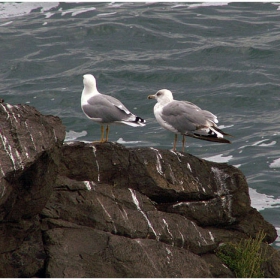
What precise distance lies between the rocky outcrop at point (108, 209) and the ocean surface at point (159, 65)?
6.12 meters

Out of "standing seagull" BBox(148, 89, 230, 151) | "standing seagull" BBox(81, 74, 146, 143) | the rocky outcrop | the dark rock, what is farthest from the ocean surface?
the dark rock

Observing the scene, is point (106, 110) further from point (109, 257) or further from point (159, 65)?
point (159, 65)

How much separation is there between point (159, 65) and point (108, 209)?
16729mm

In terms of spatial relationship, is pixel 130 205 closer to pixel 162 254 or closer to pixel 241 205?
pixel 162 254

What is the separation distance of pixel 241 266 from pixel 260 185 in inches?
317

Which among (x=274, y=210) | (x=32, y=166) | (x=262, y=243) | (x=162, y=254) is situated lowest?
(x=274, y=210)

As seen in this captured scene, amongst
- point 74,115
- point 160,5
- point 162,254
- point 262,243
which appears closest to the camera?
point 162,254

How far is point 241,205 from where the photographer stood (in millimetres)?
9617

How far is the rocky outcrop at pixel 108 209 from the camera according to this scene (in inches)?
299

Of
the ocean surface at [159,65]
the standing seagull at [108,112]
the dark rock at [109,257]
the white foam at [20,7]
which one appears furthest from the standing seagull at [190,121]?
the white foam at [20,7]

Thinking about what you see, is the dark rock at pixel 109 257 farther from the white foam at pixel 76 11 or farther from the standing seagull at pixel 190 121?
the white foam at pixel 76 11

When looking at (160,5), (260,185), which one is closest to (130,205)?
(260,185)

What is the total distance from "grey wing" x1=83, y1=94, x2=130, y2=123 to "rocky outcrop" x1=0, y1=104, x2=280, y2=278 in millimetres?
907

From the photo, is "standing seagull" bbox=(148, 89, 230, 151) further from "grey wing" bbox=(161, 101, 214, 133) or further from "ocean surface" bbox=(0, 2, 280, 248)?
"ocean surface" bbox=(0, 2, 280, 248)
